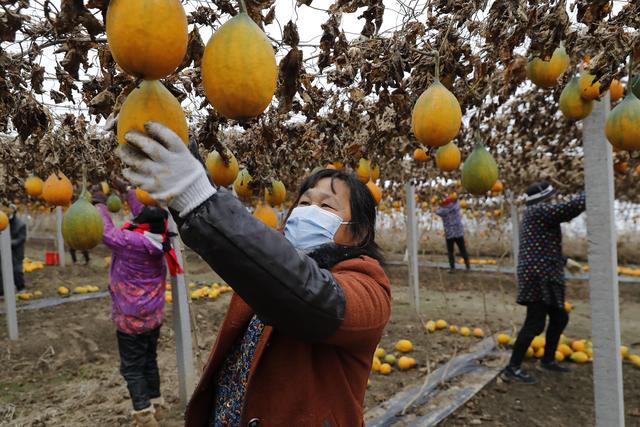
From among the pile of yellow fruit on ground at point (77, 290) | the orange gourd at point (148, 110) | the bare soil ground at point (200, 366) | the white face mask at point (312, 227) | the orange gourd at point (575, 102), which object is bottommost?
the bare soil ground at point (200, 366)

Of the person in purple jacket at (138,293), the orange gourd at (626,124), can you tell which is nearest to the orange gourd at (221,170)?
the orange gourd at (626,124)

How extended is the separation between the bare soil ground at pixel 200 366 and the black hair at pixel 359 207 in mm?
2333

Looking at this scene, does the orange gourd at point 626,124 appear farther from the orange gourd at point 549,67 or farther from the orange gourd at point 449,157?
the orange gourd at point 449,157

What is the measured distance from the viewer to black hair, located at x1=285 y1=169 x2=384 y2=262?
180cm

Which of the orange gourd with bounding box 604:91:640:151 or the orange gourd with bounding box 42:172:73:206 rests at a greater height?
the orange gourd with bounding box 604:91:640:151

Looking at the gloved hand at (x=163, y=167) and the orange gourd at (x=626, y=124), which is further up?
the orange gourd at (x=626, y=124)

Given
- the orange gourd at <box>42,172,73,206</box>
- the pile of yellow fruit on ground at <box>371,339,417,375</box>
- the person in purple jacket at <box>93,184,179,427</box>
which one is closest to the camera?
the orange gourd at <box>42,172,73,206</box>

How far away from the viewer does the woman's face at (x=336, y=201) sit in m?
1.77

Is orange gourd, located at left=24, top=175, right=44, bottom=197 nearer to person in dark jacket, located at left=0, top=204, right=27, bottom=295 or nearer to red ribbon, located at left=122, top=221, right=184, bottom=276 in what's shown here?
red ribbon, located at left=122, top=221, right=184, bottom=276

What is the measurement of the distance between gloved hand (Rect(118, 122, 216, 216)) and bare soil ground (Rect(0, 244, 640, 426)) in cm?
301

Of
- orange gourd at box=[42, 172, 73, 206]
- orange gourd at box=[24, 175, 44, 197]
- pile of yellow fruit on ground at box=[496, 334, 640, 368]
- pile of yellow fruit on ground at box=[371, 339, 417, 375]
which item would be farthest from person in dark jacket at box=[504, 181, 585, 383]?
orange gourd at box=[24, 175, 44, 197]

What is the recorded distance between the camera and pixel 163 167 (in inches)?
35.2

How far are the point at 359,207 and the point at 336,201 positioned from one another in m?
0.10

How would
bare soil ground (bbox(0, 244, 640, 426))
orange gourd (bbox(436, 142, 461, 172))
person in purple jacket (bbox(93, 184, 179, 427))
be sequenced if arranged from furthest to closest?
bare soil ground (bbox(0, 244, 640, 426)) → person in purple jacket (bbox(93, 184, 179, 427)) → orange gourd (bbox(436, 142, 461, 172))
